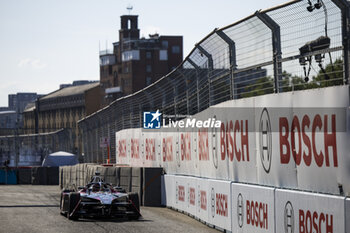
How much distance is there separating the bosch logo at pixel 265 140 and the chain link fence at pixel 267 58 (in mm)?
472

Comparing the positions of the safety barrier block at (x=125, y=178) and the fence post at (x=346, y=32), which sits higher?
the fence post at (x=346, y=32)

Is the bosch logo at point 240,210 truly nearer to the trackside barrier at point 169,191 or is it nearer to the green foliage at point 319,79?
the green foliage at point 319,79

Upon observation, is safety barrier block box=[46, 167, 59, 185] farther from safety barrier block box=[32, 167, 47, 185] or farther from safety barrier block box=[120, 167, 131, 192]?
safety barrier block box=[120, 167, 131, 192]

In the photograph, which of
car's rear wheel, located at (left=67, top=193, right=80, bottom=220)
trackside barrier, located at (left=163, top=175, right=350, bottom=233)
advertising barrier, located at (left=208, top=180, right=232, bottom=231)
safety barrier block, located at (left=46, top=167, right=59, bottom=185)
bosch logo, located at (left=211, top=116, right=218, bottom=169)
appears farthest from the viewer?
safety barrier block, located at (left=46, top=167, right=59, bottom=185)

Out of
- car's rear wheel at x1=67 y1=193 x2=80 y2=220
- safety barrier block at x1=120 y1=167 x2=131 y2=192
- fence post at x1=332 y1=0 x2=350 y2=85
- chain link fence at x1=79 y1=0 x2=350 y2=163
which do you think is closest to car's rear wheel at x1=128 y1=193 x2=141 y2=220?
car's rear wheel at x1=67 y1=193 x2=80 y2=220

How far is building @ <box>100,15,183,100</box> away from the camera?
119875 millimetres

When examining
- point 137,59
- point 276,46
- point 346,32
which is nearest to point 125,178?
point 276,46

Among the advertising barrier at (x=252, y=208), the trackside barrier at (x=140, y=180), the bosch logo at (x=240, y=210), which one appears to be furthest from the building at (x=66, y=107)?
the bosch logo at (x=240, y=210)

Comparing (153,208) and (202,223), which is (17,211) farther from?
(202,223)

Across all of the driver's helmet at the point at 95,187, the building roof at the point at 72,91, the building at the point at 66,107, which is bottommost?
the driver's helmet at the point at 95,187

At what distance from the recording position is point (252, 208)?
42.7ft

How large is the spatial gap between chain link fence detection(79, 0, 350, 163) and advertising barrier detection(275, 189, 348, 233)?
148cm

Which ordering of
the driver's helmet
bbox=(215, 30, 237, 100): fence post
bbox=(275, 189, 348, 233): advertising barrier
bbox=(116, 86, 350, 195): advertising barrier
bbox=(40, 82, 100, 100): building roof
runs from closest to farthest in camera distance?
bbox=(275, 189, 348, 233): advertising barrier → bbox=(116, 86, 350, 195): advertising barrier → bbox=(215, 30, 237, 100): fence post → the driver's helmet → bbox=(40, 82, 100, 100): building roof

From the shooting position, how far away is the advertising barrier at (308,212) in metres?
9.77
